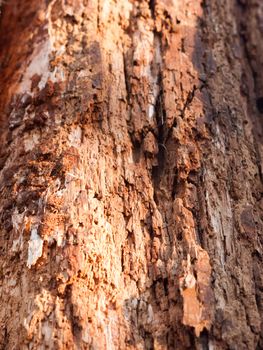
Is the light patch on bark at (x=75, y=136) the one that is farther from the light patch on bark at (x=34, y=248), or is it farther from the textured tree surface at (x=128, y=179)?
the light patch on bark at (x=34, y=248)

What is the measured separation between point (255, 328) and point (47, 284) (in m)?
0.90

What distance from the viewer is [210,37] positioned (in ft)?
10.9

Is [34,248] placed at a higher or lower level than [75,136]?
lower

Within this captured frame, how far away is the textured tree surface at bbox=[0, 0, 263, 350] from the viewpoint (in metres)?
2.28

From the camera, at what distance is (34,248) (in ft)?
8.03

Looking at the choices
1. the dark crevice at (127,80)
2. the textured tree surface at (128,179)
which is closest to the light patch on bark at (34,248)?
the textured tree surface at (128,179)

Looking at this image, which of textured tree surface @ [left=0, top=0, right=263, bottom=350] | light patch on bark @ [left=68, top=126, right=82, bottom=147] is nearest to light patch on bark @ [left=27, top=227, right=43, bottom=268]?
textured tree surface @ [left=0, top=0, right=263, bottom=350]

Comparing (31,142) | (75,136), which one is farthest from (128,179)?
(31,142)

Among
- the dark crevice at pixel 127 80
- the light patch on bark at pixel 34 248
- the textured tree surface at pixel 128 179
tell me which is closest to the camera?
the textured tree surface at pixel 128 179

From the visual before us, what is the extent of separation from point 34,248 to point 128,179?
0.57m

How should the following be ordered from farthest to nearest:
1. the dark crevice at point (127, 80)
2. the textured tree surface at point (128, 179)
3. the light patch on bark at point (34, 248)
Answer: the dark crevice at point (127, 80), the light patch on bark at point (34, 248), the textured tree surface at point (128, 179)

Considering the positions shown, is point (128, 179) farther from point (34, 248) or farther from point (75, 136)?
point (34, 248)

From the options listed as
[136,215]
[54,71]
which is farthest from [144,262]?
[54,71]

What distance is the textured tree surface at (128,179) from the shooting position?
2.28 meters
